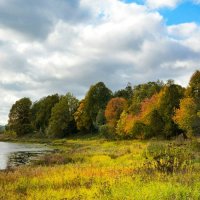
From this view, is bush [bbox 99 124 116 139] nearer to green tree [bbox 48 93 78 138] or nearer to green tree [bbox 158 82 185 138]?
green tree [bbox 158 82 185 138]

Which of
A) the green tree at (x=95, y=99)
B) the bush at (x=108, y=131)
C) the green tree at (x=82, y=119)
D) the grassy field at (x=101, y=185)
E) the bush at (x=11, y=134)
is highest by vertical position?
the green tree at (x=95, y=99)

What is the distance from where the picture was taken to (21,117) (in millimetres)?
145375

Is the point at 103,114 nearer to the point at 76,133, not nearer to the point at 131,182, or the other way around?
the point at 76,133

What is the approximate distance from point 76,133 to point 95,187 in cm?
10191

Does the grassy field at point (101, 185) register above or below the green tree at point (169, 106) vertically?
below

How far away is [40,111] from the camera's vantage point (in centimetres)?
13875

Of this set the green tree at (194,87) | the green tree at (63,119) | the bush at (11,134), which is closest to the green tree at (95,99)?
the green tree at (63,119)

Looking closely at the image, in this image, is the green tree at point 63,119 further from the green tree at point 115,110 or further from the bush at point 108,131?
the bush at point 108,131

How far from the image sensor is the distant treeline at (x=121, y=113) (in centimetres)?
6712

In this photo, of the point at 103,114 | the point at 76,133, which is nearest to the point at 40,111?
the point at 76,133

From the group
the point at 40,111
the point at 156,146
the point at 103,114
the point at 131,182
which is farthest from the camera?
the point at 40,111

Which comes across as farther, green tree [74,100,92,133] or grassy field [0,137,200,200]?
green tree [74,100,92,133]

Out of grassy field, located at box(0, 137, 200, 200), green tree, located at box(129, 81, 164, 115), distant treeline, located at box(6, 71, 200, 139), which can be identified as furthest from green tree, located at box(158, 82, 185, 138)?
grassy field, located at box(0, 137, 200, 200)

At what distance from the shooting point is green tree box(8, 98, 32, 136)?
138875 millimetres
